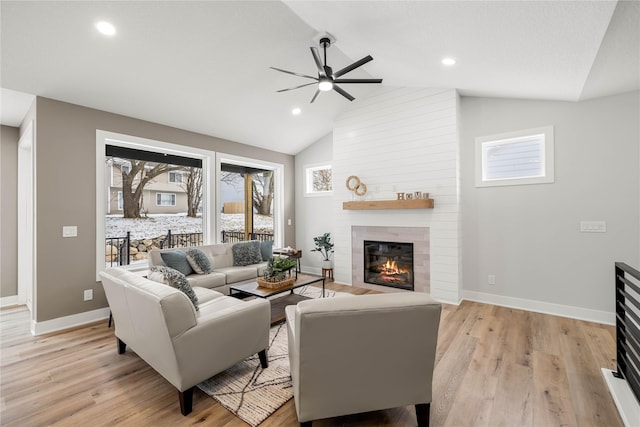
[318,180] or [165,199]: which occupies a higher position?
[318,180]

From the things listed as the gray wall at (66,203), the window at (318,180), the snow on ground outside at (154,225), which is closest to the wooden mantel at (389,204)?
the window at (318,180)

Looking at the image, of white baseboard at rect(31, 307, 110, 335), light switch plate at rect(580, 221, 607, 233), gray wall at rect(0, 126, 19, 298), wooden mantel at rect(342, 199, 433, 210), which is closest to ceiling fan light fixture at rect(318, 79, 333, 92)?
wooden mantel at rect(342, 199, 433, 210)

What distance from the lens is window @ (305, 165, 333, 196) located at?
6.19 metres

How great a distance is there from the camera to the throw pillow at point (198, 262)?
13.4ft

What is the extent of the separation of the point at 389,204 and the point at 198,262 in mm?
2986

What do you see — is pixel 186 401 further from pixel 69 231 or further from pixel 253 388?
pixel 69 231

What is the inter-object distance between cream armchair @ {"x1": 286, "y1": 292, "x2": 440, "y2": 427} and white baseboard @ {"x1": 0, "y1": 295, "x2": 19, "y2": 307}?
5.13m

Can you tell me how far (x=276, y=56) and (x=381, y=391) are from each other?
3564 mm

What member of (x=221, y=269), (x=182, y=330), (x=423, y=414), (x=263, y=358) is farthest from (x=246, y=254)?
(x=423, y=414)

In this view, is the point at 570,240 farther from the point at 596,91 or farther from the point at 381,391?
the point at 381,391

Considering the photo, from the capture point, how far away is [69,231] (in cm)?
348

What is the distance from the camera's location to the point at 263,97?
14.1ft

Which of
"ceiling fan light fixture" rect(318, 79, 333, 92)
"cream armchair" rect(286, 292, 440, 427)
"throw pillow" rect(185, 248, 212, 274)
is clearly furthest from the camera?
"throw pillow" rect(185, 248, 212, 274)

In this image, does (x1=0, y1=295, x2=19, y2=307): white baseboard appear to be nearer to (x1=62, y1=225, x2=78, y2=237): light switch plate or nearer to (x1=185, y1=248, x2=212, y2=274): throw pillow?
(x1=62, y1=225, x2=78, y2=237): light switch plate
